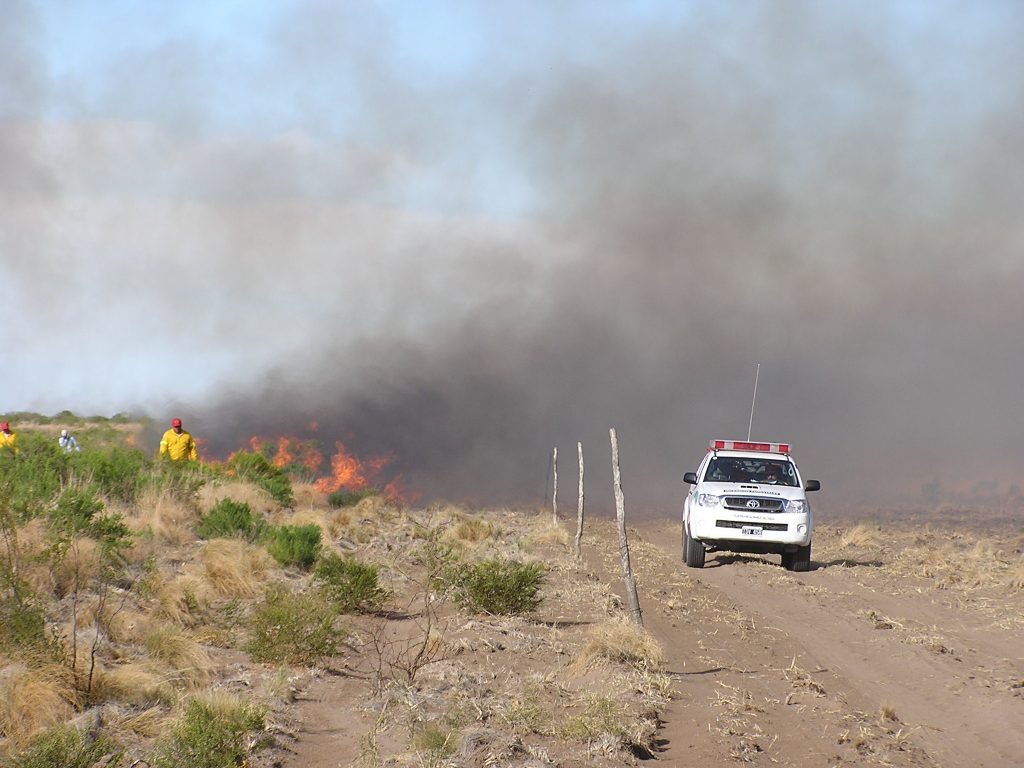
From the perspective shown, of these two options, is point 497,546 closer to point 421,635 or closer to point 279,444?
point 421,635

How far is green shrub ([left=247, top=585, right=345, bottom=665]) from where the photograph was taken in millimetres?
9602

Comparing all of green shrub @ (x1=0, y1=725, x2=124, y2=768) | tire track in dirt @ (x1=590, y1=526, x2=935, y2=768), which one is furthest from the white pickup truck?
green shrub @ (x1=0, y1=725, x2=124, y2=768)

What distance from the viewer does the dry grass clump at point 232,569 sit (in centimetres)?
1273

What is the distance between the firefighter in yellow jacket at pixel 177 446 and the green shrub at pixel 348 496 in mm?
7932

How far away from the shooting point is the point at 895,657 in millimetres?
11109

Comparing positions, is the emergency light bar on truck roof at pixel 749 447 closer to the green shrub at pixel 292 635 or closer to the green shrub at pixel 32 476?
the green shrub at pixel 292 635

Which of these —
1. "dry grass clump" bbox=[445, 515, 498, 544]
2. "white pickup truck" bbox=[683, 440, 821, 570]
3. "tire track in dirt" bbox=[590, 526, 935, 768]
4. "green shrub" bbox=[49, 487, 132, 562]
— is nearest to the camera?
"tire track in dirt" bbox=[590, 526, 935, 768]

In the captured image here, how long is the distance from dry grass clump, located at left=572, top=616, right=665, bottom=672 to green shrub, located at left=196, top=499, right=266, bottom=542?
7.97 meters

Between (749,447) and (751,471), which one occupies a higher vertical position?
(749,447)

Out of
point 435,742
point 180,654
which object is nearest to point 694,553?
point 180,654

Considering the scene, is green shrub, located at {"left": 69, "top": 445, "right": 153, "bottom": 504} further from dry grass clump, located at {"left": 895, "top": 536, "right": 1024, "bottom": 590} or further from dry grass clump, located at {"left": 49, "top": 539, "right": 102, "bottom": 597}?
dry grass clump, located at {"left": 895, "top": 536, "right": 1024, "bottom": 590}

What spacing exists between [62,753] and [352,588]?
641cm

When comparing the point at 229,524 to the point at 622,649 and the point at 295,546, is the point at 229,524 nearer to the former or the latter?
the point at 295,546

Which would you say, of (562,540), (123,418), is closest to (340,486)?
(562,540)
